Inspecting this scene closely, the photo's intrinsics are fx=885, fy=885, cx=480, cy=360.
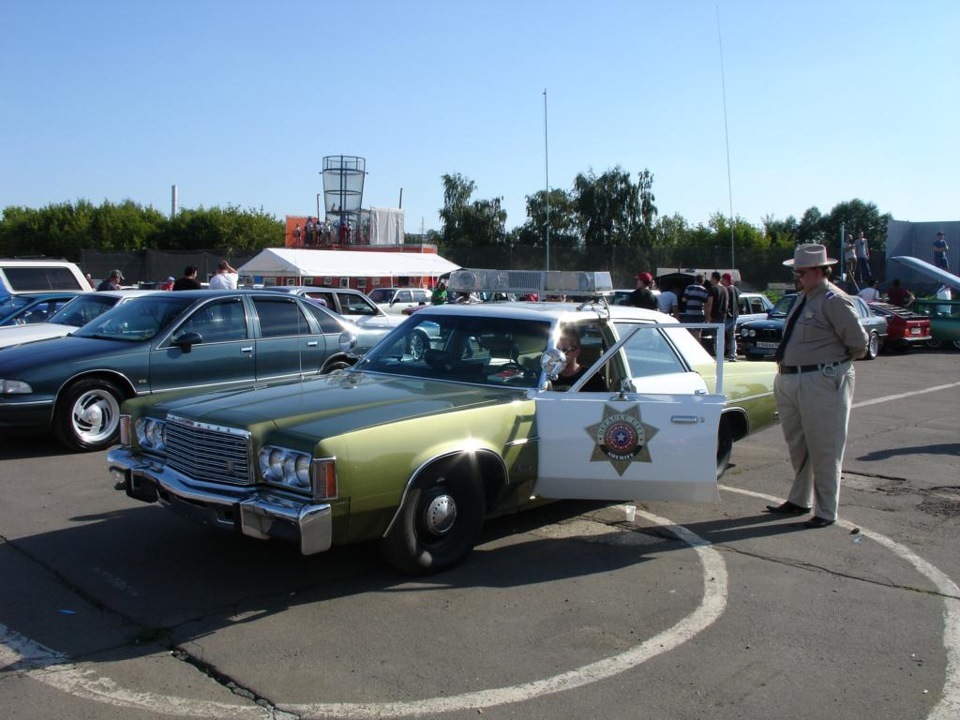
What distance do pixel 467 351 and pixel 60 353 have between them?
455 cm

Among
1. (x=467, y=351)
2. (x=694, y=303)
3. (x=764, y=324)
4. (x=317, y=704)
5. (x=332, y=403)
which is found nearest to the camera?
(x=317, y=704)

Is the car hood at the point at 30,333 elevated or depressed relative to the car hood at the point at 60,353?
elevated

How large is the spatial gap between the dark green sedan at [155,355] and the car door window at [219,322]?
0.01 m

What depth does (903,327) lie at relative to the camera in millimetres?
21469

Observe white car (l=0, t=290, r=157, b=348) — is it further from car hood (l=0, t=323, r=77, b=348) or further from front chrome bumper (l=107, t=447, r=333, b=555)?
front chrome bumper (l=107, t=447, r=333, b=555)

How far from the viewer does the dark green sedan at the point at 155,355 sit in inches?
317

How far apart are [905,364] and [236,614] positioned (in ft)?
58.2

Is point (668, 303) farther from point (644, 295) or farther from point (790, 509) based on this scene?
point (790, 509)

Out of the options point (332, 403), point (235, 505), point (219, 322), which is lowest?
point (235, 505)

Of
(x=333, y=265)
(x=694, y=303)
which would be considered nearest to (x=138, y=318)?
(x=694, y=303)

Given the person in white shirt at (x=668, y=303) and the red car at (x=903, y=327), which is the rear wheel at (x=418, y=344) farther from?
the red car at (x=903, y=327)

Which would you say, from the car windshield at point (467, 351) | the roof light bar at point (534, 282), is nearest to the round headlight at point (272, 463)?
the car windshield at point (467, 351)

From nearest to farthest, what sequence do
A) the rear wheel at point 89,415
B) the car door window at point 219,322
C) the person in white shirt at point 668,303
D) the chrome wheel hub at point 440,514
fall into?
the chrome wheel hub at point 440,514 → the rear wheel at point 89,415 → the car door window at point 219,322 → the person in white shirt at point 668,303

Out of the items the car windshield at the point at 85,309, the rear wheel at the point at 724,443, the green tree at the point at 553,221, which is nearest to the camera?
the rear wheel at the point at 724,443
